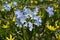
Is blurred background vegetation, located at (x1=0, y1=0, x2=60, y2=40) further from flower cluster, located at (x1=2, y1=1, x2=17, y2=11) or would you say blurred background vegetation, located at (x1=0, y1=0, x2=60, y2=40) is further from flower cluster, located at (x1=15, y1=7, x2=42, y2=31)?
flower cluster, located at (x1=15, y1=7, x2=42, y2=31)

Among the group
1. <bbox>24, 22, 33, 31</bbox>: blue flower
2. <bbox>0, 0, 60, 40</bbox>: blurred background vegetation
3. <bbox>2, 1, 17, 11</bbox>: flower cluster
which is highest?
<bbox>2, 1, 17, 11</bbox>: flower cluster

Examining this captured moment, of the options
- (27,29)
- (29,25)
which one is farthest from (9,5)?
(29,25)

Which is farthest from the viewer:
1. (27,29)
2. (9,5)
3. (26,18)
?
(9,5)

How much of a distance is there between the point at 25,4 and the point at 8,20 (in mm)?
488

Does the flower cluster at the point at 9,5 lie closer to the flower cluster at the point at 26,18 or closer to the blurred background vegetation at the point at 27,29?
the blurred background vegetation at the point at 27,29

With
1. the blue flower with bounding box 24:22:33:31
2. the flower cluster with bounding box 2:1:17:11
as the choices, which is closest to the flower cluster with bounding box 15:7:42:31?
the blue flower with bounding box 24:22:33:31

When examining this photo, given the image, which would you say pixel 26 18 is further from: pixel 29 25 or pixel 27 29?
pixel 27 29

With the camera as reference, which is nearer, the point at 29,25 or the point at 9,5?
the point at 29,25

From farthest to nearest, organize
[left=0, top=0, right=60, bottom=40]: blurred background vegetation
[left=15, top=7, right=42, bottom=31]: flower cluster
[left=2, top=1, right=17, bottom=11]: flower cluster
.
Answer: [left=2, top=1, right=17, bottom=11]: flower cluster → [left=0, top=0, right=60, bottom=40]: blurred background vegetation → [left=15, top=7, right=42, bottom=31]: flower cluster

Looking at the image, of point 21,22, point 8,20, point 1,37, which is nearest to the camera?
point 21,22

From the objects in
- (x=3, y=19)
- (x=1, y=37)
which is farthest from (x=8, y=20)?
(x=1, y=37)

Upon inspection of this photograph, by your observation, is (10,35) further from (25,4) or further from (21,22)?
(25,4)

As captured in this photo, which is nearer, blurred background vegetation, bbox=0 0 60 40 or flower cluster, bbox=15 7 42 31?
flower cluster, bbox=15 7 42 31

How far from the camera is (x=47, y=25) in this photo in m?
2.55
